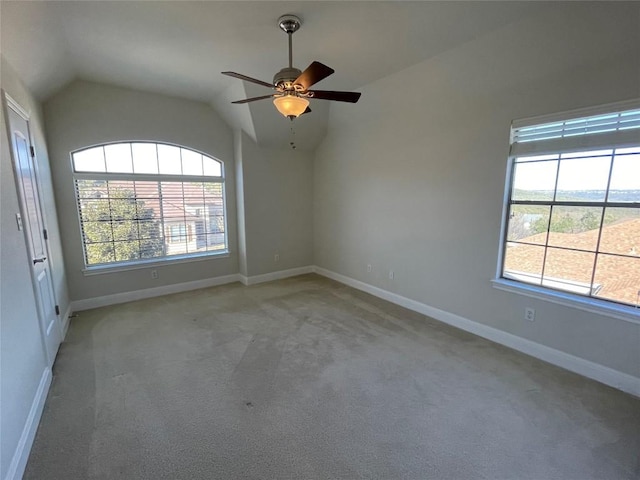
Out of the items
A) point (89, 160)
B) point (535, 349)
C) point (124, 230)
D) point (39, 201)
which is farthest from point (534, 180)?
point (89, 160)

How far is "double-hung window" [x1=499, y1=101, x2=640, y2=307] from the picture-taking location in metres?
2.25

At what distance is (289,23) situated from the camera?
2.37m

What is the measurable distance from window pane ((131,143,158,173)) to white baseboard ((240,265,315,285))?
219cm

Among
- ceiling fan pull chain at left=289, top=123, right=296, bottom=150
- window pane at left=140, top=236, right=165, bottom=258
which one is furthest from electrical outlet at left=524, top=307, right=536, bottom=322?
window pane at left=140, top=236, right=165, bottom=258

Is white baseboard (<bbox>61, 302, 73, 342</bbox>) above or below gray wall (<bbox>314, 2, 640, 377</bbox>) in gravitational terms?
below

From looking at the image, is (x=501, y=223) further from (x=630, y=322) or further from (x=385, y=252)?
(x=385, y=252)

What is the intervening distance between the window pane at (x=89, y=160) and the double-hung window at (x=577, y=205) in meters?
4.86

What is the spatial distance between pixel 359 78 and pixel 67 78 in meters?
3.36

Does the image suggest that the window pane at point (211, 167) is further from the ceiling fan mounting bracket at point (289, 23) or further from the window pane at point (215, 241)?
the ceiling fan mounting bracket at point (289, 23)

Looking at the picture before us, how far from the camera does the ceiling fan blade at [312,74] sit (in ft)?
6.31

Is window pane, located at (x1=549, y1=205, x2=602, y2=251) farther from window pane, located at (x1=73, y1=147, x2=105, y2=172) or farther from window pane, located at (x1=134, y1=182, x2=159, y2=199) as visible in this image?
window pane, located at (x1=73, y1=147, x2=105, y2=172)

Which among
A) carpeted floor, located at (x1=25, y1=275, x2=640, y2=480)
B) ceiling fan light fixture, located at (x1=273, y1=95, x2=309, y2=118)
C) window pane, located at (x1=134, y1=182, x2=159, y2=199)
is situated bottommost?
carpeted floor, located at (x1=25, y1=275, x2=640, y2=480)

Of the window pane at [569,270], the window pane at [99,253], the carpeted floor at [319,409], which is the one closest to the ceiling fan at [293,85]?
the carpeted floor at [319,409]

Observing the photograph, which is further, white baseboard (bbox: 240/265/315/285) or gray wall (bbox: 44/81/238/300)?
white baseboard (bbox: 240/265/315/285)
